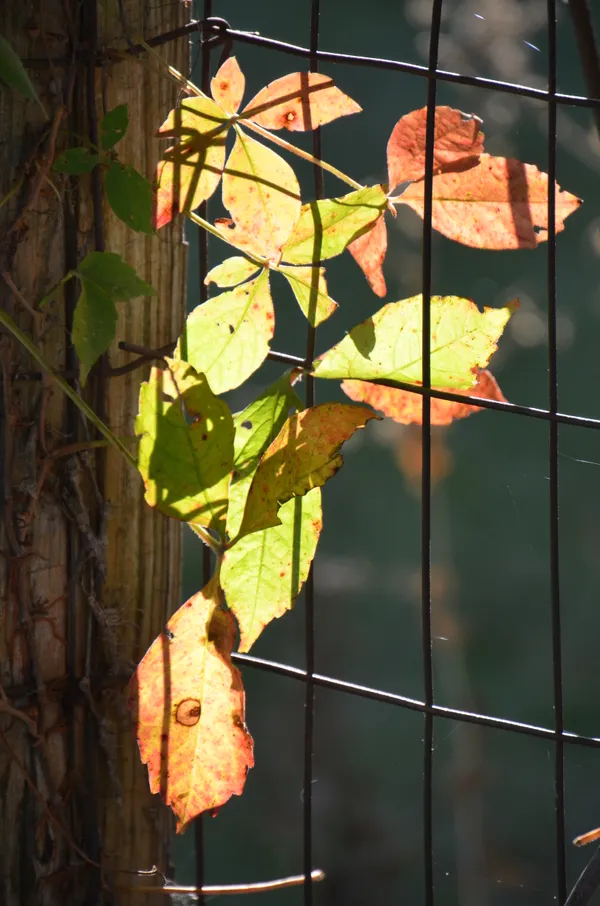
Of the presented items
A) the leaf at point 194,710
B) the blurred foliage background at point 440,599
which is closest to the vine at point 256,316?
the leaf at point 194,710

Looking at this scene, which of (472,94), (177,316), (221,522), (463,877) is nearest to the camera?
(221,522)

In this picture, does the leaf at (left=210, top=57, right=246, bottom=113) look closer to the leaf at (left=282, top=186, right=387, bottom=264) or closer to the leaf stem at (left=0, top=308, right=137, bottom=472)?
the leaf at (left=282, top=186, right=387, bottom=264)

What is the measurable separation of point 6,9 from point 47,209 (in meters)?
0.12

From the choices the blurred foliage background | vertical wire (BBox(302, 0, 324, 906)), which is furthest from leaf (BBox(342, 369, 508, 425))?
the blurred foliage background

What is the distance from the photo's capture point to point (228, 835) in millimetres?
3781

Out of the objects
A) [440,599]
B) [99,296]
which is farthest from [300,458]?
[440,599]

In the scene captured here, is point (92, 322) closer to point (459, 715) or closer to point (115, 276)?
point (115, 276)

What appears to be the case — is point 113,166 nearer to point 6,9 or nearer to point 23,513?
point 6,9

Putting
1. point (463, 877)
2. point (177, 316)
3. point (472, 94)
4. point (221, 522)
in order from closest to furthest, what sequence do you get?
point (221, 522) → point (177, 316) → point (472, 94) → point (463, 877)

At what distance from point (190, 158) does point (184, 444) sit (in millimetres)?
183

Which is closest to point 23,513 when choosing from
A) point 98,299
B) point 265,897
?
point 98,299

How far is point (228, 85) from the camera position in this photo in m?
0.53

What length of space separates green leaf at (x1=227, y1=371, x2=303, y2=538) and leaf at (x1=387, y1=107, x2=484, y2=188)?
150 millimetres

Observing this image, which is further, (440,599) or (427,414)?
(440,599)
